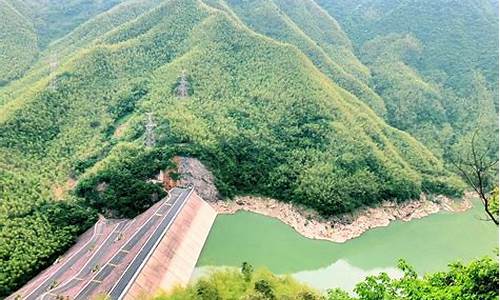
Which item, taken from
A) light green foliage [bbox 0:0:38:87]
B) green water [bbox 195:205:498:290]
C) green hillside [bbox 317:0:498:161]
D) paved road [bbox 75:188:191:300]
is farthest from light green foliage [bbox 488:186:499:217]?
light green foliage [bbox 0:0:38:87]

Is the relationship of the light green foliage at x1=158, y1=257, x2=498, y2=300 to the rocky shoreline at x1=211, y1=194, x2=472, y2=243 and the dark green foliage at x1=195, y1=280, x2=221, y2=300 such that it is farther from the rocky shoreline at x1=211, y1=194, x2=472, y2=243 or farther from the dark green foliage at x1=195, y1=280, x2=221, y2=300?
the rocky shoreline at x1=211, y1=194, x2=472, y2=243

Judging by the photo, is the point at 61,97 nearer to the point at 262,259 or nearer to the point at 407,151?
the point at 262,259

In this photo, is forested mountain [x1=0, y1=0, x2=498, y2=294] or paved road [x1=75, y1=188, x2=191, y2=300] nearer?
paved road [x1=75, y1=188, x2=191, y2=300]

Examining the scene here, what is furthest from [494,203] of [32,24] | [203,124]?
[32,24]

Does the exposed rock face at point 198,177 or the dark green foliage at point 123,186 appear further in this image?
the exposed rock face at point 198,177

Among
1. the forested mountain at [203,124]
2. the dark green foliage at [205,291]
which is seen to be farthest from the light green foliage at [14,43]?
the dark green foliage at [205,291]

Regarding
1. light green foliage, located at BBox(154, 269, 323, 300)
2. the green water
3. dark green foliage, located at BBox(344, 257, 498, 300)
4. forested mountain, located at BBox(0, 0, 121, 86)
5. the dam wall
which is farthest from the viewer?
forested mountain, located at BBox(0, 0, 121, 86)

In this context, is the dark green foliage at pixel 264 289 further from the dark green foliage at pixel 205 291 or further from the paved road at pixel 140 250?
the paved road at pixel 140 250
